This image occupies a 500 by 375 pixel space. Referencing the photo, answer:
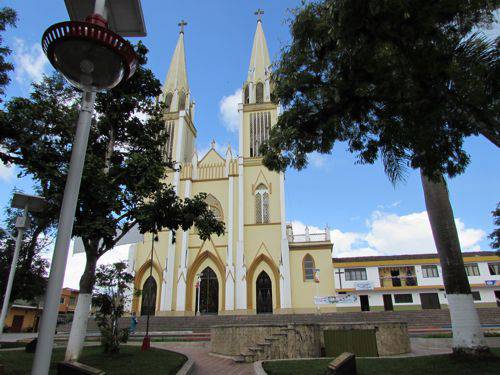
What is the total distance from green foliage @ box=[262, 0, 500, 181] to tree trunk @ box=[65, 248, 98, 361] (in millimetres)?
5486

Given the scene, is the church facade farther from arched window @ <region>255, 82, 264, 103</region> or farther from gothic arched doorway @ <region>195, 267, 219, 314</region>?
arched window @ <region>255, 82, 264, 103</region>

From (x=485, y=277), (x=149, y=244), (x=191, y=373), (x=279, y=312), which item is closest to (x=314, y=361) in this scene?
(x=191, y=373)

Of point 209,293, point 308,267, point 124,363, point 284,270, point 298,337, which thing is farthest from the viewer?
point 209,293

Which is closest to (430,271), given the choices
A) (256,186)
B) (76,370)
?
(256,186)

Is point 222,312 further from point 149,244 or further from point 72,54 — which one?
point 72,54

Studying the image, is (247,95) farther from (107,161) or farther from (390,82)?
(390,82)

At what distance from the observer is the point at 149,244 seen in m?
29.7

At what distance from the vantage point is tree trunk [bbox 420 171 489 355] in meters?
8.15

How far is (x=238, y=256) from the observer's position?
90.8ft

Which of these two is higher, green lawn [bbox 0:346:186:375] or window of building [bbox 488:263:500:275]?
window of building [bbox 488:263:500:275]

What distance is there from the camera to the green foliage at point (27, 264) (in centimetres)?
1606

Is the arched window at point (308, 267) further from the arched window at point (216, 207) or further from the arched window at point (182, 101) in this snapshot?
the arched window at point (182, 101)

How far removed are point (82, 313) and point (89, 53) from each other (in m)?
7.89

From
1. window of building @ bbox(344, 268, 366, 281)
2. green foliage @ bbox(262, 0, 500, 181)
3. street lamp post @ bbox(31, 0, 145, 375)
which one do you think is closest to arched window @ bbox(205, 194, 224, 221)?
window of building @ bbox(344, 268, 366, 281)
